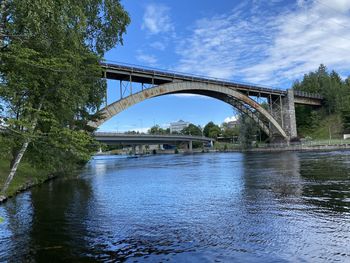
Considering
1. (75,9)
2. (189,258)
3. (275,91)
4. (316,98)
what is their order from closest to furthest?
(189,258) → (75,9) → (275,91) → (316,98)

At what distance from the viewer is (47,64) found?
1587cm

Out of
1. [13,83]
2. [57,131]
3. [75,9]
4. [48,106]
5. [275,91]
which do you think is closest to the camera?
[75,9]

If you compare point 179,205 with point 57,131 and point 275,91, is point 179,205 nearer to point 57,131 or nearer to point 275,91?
point 57,131

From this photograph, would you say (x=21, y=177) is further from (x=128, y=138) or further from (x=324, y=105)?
(x=324, y=105)

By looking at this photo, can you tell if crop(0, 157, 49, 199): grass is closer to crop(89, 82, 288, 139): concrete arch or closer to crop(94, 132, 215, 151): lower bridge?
crop(89, 82, 288, 139): concrete arch

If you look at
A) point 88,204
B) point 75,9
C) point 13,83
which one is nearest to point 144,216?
point 88,204

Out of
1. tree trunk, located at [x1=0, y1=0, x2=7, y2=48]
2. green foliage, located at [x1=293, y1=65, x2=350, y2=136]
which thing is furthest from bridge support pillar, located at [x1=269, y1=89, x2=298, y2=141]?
tree trunk, located at [x1=0, y1=0, x2=7, y2=48]

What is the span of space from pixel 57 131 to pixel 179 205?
7.60 metres

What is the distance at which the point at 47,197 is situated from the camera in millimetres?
23641

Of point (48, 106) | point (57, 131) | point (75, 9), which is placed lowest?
point (57, 131)

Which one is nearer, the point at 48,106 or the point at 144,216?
the point at 144,216

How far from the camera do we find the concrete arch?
64.1 meters

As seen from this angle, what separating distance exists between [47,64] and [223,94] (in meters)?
82.9

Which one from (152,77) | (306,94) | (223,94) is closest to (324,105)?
(306,94)
